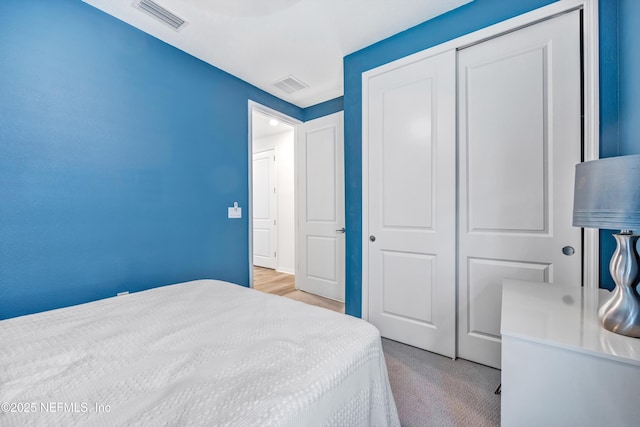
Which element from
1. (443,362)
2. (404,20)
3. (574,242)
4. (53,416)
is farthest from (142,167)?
(574,242)

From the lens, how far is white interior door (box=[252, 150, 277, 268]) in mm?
4823

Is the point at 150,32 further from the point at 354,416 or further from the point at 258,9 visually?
the point at 354,416

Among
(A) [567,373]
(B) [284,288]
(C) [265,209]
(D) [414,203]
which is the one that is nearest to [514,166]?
(D) [414,203]

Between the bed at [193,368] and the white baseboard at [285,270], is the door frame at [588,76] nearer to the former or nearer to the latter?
the bed at [193,368]

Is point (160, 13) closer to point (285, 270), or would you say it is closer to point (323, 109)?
point (323, 109)

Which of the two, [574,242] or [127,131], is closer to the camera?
[574,242]

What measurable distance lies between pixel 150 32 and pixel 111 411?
8.40 ft

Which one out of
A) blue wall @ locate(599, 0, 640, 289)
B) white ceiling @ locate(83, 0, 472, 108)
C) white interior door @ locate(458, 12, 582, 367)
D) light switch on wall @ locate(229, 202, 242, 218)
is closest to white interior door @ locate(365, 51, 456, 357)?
white interior door @ locate(458, 12, 582, 367)

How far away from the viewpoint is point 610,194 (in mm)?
820

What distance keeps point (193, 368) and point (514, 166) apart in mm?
2051

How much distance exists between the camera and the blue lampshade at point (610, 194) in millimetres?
777

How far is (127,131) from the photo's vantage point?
1952mm

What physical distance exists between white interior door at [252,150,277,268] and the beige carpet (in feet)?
10.5

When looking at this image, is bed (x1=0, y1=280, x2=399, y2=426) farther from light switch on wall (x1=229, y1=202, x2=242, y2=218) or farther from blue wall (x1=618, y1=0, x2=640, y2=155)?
blue wall (x1=618, y1=0, x2=640, y2=155)
